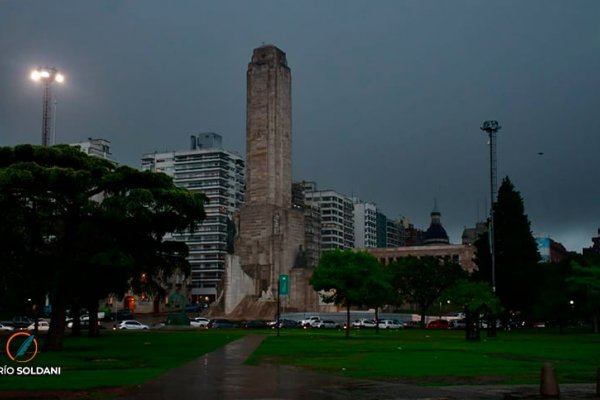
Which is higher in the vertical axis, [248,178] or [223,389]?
[248,178]

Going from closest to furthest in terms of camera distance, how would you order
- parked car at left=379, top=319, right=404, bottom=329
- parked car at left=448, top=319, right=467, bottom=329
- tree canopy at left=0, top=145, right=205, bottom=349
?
tree canopy at left=0, top=145, right=205, bottom=349
parked car at left=379, top=319, right=404, bottom=329
parked car at left=448, top=319, right=467, bottom=329

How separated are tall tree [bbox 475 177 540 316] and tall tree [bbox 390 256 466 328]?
9.59 m

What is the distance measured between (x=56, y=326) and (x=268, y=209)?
10263 cm

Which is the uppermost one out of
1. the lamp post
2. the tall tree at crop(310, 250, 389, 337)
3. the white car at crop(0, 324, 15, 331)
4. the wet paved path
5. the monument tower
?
the monument tower

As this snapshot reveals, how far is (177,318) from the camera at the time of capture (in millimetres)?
100750

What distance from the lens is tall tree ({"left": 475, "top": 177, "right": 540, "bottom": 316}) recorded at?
319ft

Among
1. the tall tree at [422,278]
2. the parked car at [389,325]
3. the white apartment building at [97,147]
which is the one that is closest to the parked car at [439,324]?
the tall tree at [422,278]

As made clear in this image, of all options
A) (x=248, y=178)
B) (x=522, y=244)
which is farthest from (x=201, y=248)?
(x=522, y=244)

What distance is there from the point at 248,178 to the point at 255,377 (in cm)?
12175

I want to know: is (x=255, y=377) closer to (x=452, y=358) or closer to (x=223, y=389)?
(x=223, y=389)

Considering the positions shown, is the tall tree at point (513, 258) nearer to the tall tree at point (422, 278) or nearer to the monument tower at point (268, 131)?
the tall tree at point (422, 278)

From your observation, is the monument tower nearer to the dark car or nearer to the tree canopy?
the dark car

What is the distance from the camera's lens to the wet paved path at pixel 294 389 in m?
21.2

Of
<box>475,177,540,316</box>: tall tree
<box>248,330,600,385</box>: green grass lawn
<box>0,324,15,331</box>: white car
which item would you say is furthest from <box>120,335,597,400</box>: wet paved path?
<box>475,177,540,316</box>: tall tree
